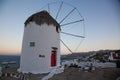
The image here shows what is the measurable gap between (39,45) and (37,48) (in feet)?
0.99

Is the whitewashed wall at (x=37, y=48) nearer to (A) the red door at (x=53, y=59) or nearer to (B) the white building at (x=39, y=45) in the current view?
(B) the white building at (x=39, y=45)

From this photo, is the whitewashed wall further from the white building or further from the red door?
the red door

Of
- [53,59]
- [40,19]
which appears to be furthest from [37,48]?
[40,19]

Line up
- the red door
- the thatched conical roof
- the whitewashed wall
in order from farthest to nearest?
the red door → the thatched conical roof → the whitewashed wall

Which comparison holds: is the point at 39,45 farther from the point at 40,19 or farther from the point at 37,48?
the point at 40,19

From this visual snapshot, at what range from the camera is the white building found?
11.9 meters

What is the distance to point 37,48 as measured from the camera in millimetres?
12047

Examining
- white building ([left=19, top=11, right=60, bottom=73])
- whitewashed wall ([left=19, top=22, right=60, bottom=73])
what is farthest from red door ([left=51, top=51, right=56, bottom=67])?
whitewashed wall ([left=19, top=22, right=60, bottom=73])

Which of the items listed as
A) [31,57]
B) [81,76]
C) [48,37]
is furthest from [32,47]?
[81,76]

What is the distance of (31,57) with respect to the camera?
12.0m

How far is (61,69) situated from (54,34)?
3214mm

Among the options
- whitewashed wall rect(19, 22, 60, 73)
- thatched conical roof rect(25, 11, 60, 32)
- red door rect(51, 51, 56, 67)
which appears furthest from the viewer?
red door rect(51, 51, 56, 67)

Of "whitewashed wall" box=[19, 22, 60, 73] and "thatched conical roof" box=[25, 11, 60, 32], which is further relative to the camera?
"thatched conical roof" box=[25, 11, 60, 32]

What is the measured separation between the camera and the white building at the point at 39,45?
1195 centimetres
